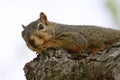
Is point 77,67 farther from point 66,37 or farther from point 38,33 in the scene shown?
point 66,37

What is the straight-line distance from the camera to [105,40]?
11.4 ft

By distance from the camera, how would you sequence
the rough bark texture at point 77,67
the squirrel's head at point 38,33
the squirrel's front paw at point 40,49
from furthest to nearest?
the squirrel's head at point 38,33
the squirrel's front paw at point 40,49
the rough bark texture at point 77,67

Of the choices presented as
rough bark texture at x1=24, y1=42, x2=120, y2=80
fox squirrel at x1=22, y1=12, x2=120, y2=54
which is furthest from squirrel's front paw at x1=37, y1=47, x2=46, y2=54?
rough bark texture at x1=24, y1=42, x2=120, y2=80

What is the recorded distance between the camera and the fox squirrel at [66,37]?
3.18 m

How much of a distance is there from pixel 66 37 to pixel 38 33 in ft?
1.26

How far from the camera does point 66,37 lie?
3520 millimetres

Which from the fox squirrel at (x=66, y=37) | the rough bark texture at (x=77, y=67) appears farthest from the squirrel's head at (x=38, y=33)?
the rough bark texture at (x=77, y=67)

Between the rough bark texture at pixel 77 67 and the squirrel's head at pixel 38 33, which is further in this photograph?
the squirrel's head at pixel 38 33

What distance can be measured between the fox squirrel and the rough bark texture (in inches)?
18.5

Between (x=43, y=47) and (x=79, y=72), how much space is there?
0.85 m

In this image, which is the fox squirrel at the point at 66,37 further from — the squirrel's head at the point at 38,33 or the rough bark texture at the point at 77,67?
the rough bark texture at the point at 77,67

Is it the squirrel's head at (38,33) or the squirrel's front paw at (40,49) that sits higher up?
the squirrel's head at (38,33)

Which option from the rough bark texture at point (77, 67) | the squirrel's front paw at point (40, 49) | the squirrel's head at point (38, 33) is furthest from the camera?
the squirrel's head at point (38, 33)

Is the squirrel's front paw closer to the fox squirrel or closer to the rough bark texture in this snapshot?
the fox squirrel
